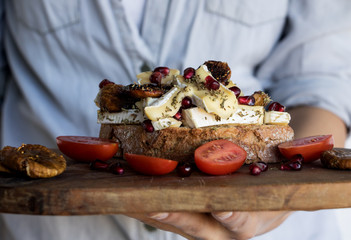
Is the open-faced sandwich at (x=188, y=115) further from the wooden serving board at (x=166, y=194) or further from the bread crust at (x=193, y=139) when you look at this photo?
the wooden serving board at (x=166, y=194)

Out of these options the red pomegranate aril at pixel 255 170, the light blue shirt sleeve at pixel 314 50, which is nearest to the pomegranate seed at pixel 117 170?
the red pomegranate aril at pixel 255 170

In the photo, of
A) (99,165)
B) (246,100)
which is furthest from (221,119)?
(99,165)

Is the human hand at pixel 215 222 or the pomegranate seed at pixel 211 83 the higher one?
the pomegranate seed at pixel 211 83

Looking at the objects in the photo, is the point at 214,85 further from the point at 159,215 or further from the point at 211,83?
the point at 159,215

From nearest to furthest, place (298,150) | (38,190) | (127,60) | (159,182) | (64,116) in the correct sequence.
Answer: (38,190) → (159,182) → (298,150) → (127,60) → (64,116)

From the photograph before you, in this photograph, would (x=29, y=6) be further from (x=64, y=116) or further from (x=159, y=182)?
(x=159, y=182)

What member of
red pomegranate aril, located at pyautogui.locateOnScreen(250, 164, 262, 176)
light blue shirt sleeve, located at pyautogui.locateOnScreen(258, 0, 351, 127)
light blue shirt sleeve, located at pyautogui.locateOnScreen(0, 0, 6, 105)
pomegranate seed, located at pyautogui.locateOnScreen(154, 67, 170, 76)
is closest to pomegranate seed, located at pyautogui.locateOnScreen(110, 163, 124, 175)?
red pomegranate aril, located at pyautogui.locateOnScreen(250, 164, 262, 176)

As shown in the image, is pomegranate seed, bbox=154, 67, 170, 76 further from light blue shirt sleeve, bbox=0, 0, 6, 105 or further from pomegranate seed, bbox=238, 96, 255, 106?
light blue shirt sleeve, bbox=0, 0, 6, 105

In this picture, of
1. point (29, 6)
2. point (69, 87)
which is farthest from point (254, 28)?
point (29, 6)
